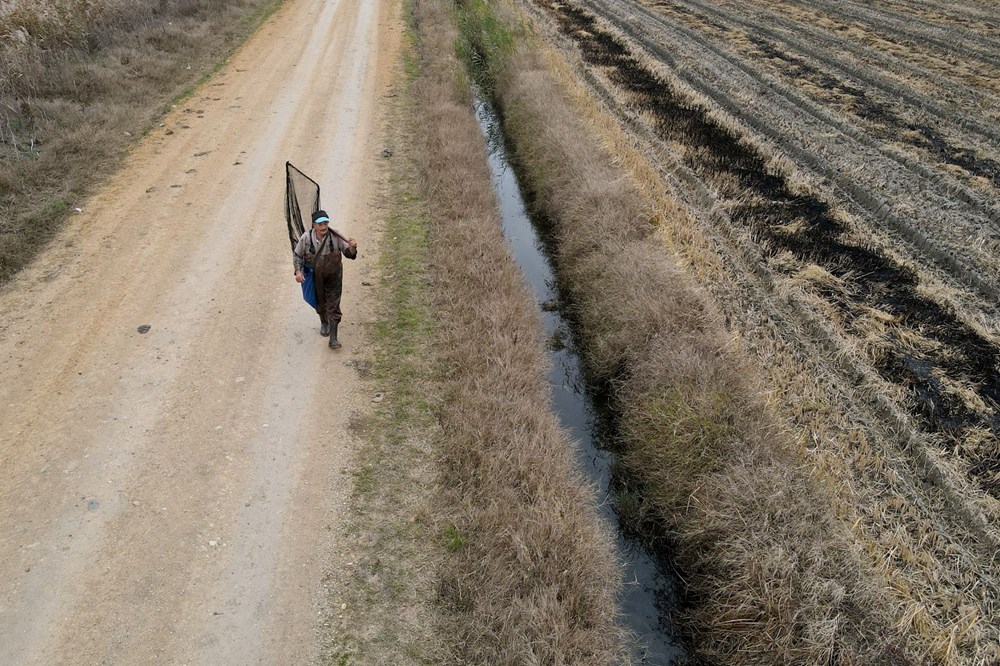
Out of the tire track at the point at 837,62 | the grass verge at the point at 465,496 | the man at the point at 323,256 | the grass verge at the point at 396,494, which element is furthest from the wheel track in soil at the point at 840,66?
the man at the point at 323,256

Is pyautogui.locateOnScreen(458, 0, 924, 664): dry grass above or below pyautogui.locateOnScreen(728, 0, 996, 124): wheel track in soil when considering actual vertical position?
below

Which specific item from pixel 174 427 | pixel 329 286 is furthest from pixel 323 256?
pixel 174 427

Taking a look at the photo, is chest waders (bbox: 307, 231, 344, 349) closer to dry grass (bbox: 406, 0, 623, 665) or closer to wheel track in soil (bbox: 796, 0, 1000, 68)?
dry grass (bbox: 406, 0, 623, 665)

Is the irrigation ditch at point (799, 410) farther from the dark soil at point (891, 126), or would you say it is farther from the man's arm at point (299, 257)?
the man's arm at point (299, 257)

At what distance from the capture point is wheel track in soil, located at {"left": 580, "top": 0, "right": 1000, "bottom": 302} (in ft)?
37.4

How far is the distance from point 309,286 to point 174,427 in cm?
228

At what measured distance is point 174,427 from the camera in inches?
289

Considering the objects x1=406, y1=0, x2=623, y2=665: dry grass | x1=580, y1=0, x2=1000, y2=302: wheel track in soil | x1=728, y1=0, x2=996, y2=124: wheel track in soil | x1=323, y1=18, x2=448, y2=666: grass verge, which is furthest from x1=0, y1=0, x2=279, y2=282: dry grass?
x1=728, y1=0, x2=996, y2=124: wheel track in soil

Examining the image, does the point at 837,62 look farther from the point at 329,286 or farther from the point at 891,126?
the point at 329,286

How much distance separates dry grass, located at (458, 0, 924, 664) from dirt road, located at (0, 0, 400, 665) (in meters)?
3.63

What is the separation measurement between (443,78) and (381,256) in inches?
379

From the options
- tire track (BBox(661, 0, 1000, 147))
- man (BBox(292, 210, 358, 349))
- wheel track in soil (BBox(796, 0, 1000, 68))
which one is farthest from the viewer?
wheel track in soil (BBox(796, 0, 1000, 68))

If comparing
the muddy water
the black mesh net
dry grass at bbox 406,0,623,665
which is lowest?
the muddy water

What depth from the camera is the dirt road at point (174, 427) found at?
5551 millimetres
